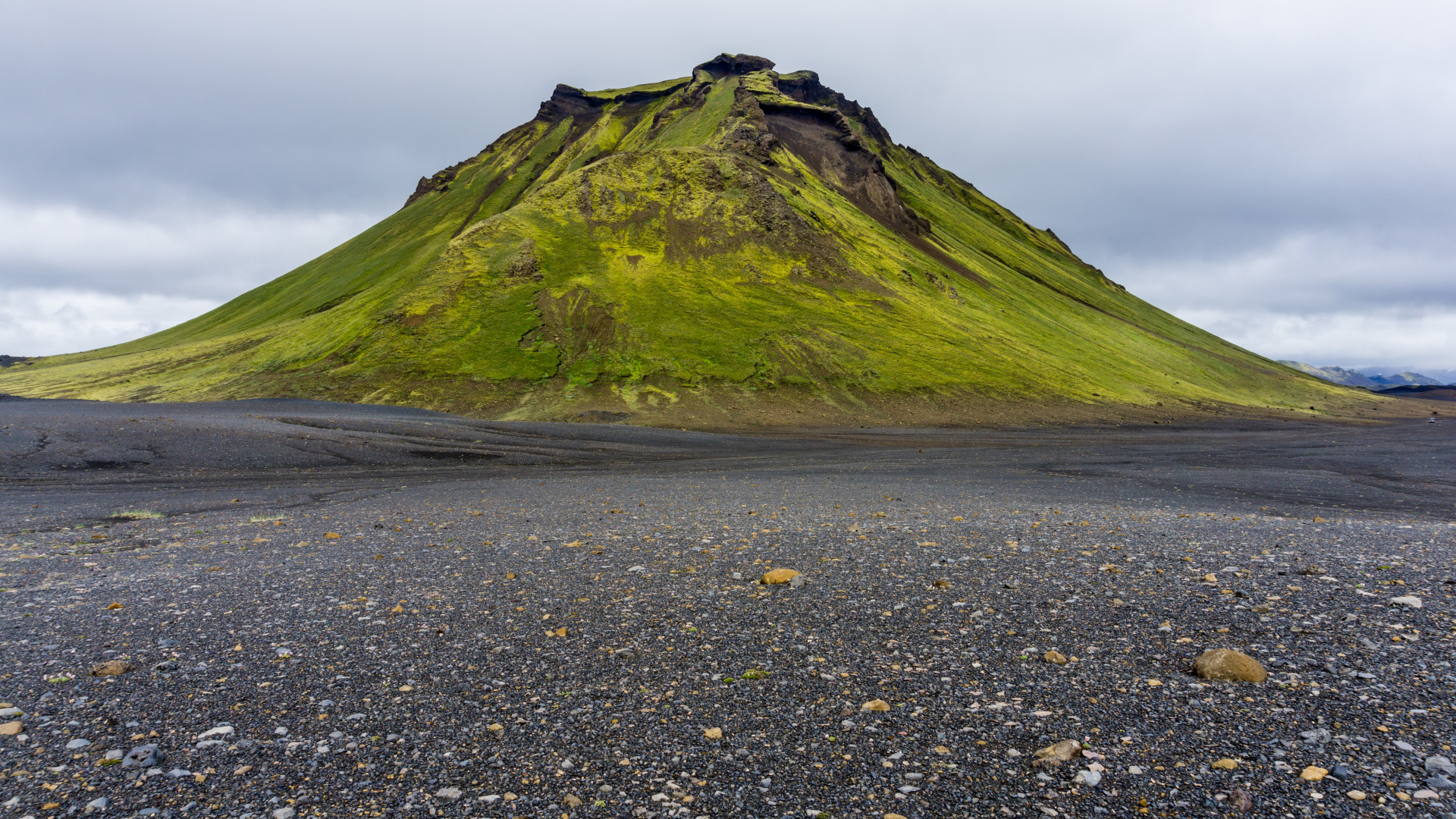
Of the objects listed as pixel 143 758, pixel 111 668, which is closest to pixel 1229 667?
pixel 143 758

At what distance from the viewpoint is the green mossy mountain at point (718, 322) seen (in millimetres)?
56531

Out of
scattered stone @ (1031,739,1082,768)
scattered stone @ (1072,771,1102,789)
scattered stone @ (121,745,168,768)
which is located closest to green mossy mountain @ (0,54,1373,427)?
scattered stone @ (121,745,168,768)

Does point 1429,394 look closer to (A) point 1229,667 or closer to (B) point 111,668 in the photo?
(A) point 1229,667

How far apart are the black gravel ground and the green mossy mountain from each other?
36.8 meters

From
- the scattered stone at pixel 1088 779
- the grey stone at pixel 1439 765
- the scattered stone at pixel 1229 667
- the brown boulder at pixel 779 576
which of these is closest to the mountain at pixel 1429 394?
the scattered stone at pixel 1229 667

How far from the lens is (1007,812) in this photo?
4172 mm

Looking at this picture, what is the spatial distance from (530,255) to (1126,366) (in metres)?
69.9

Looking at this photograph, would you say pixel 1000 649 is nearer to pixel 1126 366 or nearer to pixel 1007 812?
pixel 1007 812

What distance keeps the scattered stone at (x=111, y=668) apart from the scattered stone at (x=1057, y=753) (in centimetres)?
830

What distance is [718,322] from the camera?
2576 inches

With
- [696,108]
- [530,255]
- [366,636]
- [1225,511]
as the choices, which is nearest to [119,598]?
[366,636]

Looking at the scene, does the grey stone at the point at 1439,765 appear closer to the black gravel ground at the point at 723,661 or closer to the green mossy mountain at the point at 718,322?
the black gravel ground at the point at 723,661

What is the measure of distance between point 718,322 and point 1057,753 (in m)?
61.8

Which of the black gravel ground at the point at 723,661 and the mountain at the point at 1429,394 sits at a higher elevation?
the mountain at the point at 1429,394
